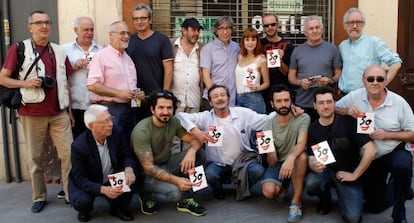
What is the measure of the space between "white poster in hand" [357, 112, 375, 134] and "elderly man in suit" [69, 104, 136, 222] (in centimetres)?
211

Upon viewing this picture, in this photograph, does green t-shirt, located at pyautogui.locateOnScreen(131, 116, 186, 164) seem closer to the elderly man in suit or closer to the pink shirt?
the elderly man in suit

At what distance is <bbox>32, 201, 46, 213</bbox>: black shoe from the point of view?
15.1 ft

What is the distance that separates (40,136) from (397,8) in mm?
4484

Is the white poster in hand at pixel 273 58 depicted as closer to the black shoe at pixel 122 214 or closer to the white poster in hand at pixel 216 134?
the white poster in hand at pixel 216 134

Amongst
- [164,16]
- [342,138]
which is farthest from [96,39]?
[342,138]

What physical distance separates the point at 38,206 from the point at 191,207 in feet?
5.08

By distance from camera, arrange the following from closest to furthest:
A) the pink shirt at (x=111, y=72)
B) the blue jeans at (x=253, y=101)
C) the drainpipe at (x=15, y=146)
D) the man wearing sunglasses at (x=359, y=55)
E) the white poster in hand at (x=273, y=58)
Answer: the pink shirt at (x=111, y=72) < the man wearing sunglasses at (x=359, y=55) < the white poster in hand at (x=273, y=58) < the blue jeans at (x=253, y=101) < the drainpipe at (x=15, y=146)

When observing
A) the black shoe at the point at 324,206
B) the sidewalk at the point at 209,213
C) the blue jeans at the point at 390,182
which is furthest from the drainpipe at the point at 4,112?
the blue jeans at the point at 390,182

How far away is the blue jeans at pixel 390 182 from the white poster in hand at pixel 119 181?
222 cm

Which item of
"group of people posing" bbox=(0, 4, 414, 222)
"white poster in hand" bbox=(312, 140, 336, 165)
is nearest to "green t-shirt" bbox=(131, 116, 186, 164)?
"group of people posing" bbox=(0, 4, 414, 222)

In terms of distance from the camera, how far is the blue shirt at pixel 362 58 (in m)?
4.79

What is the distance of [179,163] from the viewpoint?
461cm

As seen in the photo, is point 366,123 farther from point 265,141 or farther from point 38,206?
point 38,206

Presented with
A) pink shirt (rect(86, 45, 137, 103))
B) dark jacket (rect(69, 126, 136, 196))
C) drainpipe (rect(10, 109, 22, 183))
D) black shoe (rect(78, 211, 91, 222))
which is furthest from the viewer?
drainpipe (rect(10, 109, 22, 183))
